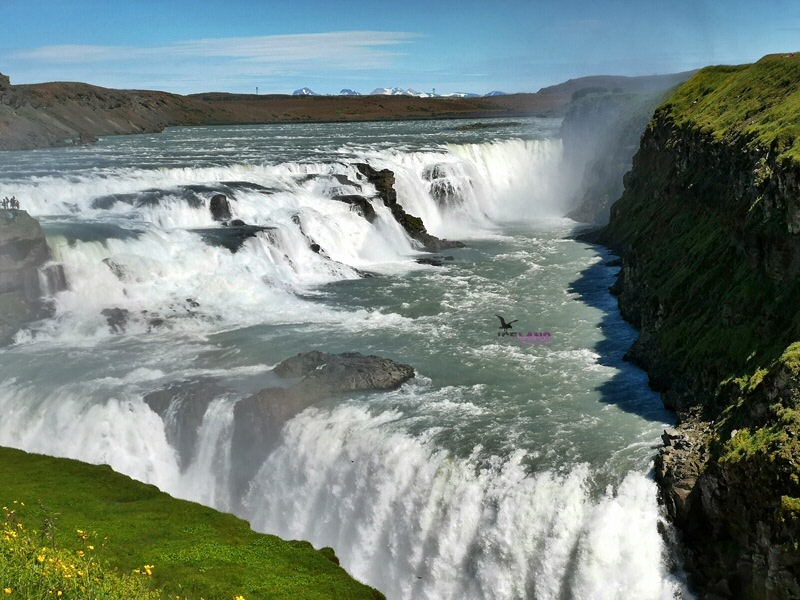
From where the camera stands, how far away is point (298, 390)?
2131cm

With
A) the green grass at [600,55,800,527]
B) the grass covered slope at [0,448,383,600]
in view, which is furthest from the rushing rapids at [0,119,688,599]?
the grass covered slope at [0,448,383,600]

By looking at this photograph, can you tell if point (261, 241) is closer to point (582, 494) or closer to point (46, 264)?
point (46, 264)

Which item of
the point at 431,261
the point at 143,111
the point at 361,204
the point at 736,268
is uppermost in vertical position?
the point at 143,111

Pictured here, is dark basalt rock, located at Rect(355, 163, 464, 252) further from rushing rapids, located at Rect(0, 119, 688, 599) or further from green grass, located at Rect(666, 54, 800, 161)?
green grass, located at Rect(666, 54, 800, 161)

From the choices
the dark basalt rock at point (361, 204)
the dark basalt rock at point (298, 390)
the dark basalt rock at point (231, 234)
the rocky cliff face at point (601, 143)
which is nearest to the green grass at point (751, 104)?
the dark basalt rock at point (298, 390)

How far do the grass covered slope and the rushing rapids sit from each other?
2863 millimetres

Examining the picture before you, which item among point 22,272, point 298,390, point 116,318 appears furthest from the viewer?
point 22,272

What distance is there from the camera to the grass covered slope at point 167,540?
43.8 ft

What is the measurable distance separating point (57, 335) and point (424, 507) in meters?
15.8

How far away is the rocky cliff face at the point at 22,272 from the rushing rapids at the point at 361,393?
65cm

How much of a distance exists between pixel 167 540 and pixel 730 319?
524 inches

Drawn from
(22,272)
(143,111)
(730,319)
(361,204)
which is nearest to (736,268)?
(730,319)

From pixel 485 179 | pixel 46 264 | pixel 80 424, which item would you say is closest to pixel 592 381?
pixel 80 424

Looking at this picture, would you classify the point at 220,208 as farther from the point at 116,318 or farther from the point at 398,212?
the point at 116,318
